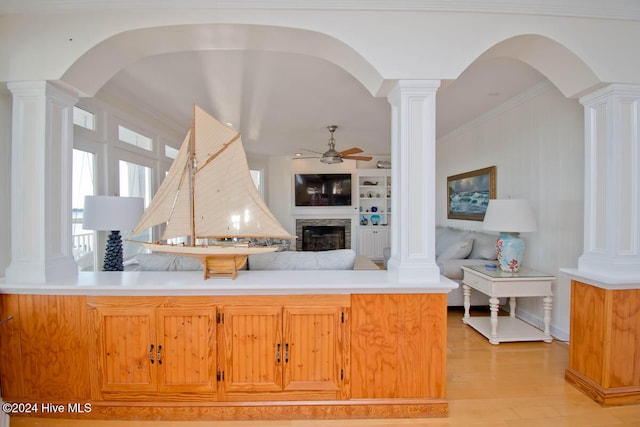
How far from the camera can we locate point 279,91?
3.29 metres

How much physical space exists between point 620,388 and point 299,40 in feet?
10.0

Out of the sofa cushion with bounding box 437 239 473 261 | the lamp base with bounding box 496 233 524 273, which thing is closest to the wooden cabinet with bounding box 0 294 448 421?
the lamp base with bounding box 496 233 524 273

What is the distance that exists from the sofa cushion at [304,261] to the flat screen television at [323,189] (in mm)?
4839

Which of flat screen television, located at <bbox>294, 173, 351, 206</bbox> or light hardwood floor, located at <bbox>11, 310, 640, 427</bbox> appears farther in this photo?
flat screen television, located at <bbox>294, 173, 351, 206</bbox>

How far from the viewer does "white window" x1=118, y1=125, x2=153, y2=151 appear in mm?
3541

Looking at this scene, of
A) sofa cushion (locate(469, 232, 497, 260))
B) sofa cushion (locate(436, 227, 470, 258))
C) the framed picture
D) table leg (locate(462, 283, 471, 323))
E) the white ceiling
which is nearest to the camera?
the white ceiling

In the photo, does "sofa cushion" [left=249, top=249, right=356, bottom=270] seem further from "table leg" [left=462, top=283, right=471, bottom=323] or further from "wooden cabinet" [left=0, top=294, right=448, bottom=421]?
"table leg" [left=462, top=283, right=471, bottom=323]

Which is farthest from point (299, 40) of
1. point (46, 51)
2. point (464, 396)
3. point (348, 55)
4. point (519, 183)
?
point (519, 183)

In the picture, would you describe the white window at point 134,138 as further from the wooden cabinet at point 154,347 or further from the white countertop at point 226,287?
the wooden cabinet at point 154,347

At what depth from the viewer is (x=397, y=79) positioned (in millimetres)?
1881

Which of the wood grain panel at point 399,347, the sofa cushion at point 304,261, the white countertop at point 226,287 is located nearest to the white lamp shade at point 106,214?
the white countertop at point 226,287

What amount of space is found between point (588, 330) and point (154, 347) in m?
2.86

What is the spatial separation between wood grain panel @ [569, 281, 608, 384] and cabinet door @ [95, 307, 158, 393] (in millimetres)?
2835

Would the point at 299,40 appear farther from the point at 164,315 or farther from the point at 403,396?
the point at 403,396
